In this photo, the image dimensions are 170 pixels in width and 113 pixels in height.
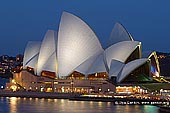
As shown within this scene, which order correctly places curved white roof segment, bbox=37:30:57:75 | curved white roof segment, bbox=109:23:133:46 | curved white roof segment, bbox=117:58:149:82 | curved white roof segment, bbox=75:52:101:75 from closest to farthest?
curved white roof segment, bbox=117:58:149:82
curved white roof segment, bbox=75:52:101:75
curved white roof segment, bbox=109:23:133:46
curved white roof segment, bbox=37:30:57:75

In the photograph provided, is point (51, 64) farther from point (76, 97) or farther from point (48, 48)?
point (76, 97)

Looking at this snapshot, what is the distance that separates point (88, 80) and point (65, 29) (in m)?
7.49

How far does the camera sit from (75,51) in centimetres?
6156

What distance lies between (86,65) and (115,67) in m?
4.04

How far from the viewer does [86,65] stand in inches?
2472

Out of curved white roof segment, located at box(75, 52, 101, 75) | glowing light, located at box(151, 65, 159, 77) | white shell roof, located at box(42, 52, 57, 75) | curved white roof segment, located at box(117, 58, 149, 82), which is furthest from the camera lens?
white shell roof, located at box(42, 52, 57, 75)

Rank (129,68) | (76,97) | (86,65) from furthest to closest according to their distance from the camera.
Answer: (86,65), (76,97), (129,68)

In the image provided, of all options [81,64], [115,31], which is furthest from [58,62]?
[115,31]

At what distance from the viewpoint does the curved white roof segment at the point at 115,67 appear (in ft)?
198

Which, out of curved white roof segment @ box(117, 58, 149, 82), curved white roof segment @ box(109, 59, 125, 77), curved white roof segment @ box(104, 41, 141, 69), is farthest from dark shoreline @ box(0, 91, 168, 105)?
curved white roof segment @ box(104, 41, 141, 69)

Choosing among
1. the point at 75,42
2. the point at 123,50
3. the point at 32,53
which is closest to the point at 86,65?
the point at 75,42

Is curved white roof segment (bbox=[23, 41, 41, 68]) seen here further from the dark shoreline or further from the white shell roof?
the dark shoreline

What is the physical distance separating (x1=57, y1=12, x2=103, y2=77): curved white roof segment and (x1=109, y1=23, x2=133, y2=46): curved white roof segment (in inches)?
102

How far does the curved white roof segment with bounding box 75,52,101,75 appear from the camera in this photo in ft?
204
